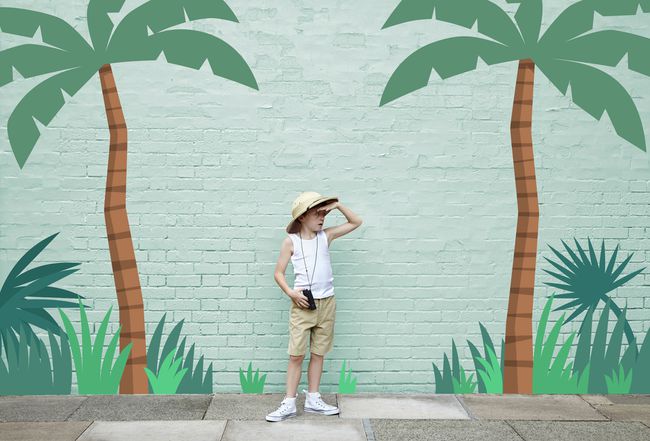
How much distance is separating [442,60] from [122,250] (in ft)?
10.7

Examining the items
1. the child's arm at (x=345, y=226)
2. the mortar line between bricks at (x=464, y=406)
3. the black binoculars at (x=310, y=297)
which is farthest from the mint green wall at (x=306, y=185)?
the black binoculars at (x=310, y=297)

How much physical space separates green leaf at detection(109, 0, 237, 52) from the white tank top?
2154mm

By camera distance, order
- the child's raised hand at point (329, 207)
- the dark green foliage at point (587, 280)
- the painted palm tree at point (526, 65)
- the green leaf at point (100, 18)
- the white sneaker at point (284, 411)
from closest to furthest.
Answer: the white sneaker at point (284, 411) → the child's raised hand at point (329, 207) → the green leaf at point (100, 18) → the painted palm tree at point (526, 65) → the dark green foliage at point (587, 280)

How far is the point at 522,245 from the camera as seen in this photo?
6461mm

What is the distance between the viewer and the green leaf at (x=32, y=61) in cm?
630

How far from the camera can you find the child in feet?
18.9

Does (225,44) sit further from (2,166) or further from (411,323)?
(411,323)

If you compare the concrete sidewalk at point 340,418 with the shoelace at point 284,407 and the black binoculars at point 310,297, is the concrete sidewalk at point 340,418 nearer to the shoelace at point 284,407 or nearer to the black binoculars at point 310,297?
the shoelace at point 284,407

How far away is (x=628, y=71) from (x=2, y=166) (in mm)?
5598

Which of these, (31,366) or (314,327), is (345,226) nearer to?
(314,327)

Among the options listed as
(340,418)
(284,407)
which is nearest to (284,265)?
(284,407)

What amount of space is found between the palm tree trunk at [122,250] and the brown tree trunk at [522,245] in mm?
3248

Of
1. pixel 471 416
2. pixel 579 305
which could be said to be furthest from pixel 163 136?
pixel 579 305

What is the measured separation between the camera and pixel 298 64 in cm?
636
